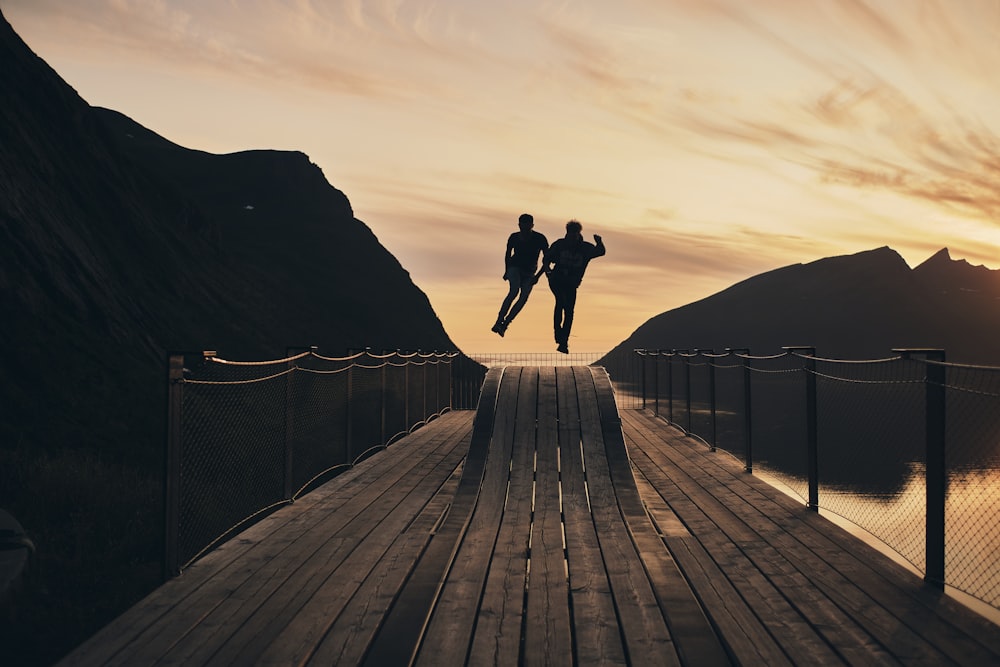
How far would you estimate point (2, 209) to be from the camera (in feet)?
85.8

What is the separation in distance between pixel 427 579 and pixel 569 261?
7424mm

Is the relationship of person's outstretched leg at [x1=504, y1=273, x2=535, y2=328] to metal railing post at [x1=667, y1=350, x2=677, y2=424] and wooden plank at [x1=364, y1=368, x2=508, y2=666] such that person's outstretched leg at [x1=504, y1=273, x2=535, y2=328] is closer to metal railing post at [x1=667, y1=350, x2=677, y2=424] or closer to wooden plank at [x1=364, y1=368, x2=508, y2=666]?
wooden plank at [x1=364, y1=368, x2=508, y2=666]

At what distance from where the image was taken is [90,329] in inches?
1085

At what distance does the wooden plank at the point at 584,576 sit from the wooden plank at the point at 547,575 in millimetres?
69

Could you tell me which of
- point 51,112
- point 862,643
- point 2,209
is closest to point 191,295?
point 51,112

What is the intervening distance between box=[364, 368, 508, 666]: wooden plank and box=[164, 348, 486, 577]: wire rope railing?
1.91 meters

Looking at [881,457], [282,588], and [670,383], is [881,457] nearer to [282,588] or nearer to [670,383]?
[670,383]

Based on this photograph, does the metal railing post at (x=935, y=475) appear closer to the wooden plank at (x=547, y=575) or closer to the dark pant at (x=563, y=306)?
the wooden plank at (x=547, y=575)

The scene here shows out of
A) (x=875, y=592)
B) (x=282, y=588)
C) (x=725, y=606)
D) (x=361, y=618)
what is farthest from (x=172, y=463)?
(x=875, y=592)

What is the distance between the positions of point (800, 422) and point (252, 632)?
304ft

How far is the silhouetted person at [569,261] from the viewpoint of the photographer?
12.9 m

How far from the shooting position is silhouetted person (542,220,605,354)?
42.3 ft

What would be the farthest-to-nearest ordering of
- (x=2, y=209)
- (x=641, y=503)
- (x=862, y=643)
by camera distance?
1. (x=2, y=209)
2. (x=641, y=503)
3. (x=862, y=643)

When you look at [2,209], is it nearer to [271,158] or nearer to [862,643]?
[862,643]
